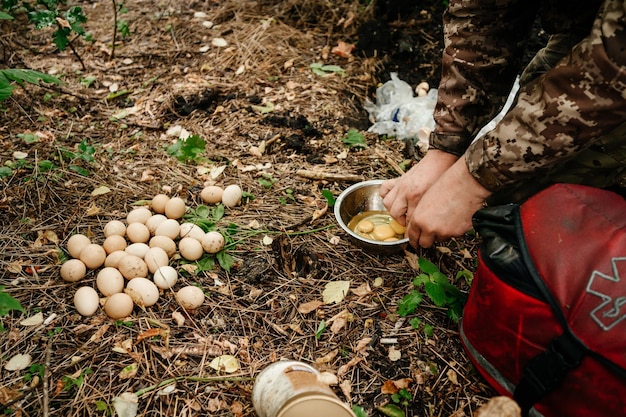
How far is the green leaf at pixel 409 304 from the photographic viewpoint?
2.04 metres

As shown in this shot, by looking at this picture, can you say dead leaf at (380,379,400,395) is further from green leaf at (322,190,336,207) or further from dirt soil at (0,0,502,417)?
green leaf at (322,190,336,207)

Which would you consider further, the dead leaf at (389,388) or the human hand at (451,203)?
the dead leaf at (389,388)

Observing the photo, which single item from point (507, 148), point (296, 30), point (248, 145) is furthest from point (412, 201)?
point (296, 30)

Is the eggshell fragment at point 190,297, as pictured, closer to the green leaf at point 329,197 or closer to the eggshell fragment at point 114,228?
the eggshell fragment at point 114,228

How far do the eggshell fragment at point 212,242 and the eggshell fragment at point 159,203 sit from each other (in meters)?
0.36

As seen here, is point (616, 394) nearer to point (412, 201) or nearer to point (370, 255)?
point (412, 201)

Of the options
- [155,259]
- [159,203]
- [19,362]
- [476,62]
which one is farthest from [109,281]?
[476,62]

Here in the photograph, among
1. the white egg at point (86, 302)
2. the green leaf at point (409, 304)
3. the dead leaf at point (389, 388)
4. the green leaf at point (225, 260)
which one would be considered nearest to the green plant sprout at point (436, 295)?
the green leaf at point (409, 304)

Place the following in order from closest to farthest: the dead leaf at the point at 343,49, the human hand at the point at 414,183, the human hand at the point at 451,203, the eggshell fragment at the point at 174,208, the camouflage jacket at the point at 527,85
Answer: the camouflage jacket at the point at 527,85
the human hand at the point at 451,203
the human hand at the point at 414,183
the eggshell fragment at the point at 174,208
the dead leaf at the point at 343,49

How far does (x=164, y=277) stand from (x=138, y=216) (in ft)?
1.45

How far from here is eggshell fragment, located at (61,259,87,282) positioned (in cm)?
207

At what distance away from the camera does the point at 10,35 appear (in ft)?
13.4

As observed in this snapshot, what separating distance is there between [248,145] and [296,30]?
5.66 feet

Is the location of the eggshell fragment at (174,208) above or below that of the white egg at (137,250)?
above
